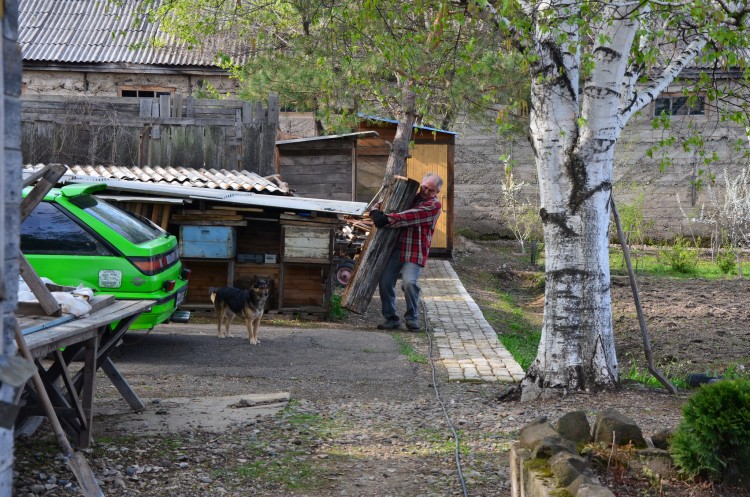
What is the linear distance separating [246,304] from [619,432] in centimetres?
631

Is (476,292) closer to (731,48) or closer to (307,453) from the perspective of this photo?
(731,48)

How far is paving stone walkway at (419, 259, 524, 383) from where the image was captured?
9.15 metres

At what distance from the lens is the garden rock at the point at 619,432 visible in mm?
4883

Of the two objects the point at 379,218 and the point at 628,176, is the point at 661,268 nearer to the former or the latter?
the point at 628,176

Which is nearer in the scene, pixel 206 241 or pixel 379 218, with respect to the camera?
pixel 379 218

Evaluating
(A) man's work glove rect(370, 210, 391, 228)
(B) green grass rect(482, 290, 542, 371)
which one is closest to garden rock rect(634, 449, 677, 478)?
(B) green grass rect(482, 290, 542, 371)

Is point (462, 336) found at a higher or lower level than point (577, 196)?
lower

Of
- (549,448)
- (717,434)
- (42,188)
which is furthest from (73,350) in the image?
(717,434)

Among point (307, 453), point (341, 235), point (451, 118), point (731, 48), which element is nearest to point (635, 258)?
point (451, 118)

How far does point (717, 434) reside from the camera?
4414mm

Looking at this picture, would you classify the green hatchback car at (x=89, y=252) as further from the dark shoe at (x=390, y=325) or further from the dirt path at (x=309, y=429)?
the dark shoe at (x=390, y=325)

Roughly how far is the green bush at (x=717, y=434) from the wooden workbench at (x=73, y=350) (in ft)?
11.2

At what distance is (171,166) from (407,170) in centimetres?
727

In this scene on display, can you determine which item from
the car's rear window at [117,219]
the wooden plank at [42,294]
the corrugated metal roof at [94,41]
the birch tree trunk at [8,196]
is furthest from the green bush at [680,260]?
the birch tree trunk at [8,196]
